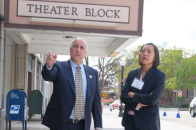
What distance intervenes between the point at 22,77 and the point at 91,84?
1018 centimetres

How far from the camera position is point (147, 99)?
3.49m

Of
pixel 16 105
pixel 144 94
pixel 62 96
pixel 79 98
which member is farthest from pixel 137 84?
pixel 16 105

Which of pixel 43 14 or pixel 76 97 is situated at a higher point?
pixel 43 14

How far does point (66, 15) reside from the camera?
901 cm

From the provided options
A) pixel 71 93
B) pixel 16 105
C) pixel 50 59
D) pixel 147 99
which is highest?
pixel 50 59

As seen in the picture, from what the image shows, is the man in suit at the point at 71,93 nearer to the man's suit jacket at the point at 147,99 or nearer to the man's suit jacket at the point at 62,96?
the man's suit jacket at the point at 62,96

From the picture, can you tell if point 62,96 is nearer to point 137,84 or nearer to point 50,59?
point 50,59

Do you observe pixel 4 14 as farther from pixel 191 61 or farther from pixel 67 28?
pixel 191 61

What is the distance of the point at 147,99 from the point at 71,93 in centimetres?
104

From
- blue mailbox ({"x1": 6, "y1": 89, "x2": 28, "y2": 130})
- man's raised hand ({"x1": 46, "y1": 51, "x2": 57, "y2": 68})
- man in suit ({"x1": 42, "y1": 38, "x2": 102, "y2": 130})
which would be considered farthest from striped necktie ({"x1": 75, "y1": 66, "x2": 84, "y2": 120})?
blue mailbox ({"x1": 6, "y1": 89, "x2": 28, "y2": 130})

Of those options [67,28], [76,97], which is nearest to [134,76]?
[76,97]

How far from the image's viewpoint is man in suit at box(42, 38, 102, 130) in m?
3.03

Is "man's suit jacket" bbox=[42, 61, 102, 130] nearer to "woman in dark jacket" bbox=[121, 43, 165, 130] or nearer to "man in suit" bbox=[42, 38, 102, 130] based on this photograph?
"man in suit" bbox=[42, 38, 102, 130]

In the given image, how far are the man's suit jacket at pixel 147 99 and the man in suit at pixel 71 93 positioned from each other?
1.69ft
